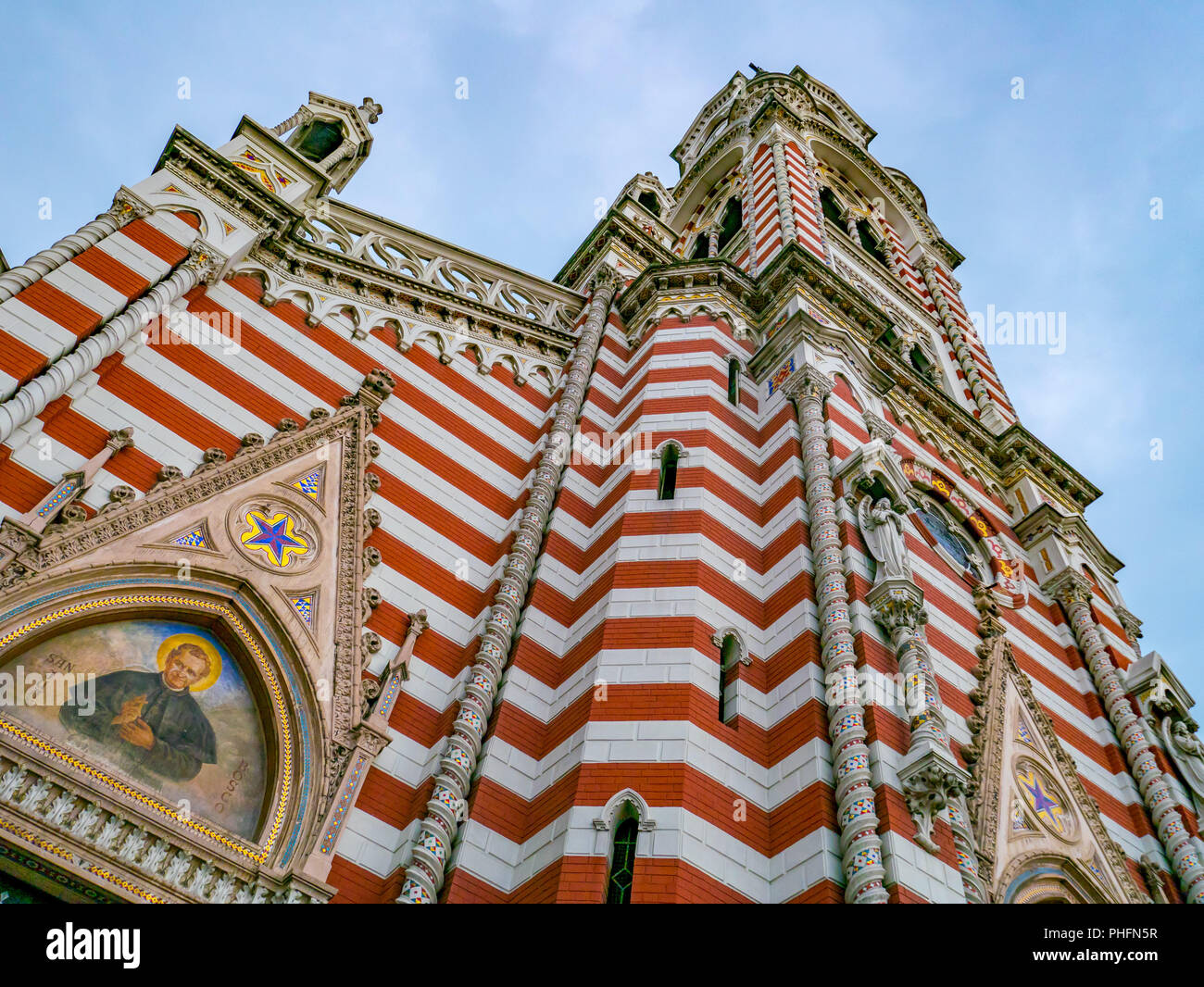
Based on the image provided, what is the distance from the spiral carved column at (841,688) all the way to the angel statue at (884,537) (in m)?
0.39

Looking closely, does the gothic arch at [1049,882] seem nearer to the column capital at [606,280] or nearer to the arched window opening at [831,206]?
the column capital at [606,280]

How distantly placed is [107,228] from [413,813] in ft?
26.4

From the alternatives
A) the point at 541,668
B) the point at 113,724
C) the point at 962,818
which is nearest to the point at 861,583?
the point at 962,818

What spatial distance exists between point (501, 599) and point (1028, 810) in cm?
612

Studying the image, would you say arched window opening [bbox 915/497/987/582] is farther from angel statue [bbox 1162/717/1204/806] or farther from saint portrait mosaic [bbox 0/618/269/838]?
saint portrait mosaic [bbox 0/618/269/838]

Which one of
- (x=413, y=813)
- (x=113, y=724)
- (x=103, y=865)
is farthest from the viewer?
(x=413, y=813)

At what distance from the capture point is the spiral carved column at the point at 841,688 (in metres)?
8.12

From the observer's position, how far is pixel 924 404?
18.6m

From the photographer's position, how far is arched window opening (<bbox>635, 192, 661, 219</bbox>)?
22872mm

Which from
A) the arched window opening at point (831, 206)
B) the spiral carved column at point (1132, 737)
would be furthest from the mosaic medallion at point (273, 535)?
the arched window opening at point (831, 206)

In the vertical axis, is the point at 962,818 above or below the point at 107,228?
below

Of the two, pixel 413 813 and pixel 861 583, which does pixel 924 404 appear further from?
pixel 413 813

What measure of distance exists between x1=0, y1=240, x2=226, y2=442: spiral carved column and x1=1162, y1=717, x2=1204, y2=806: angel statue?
1416 cm

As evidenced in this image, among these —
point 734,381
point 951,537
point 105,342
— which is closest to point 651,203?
point 734,381
